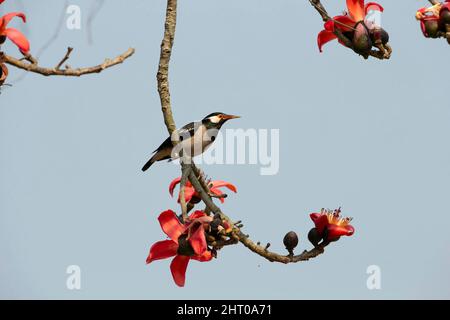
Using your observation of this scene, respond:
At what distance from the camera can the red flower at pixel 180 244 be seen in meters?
1.77

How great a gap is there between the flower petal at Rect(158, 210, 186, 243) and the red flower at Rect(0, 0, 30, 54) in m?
0.49

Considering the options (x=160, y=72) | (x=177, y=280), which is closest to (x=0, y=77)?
(x=160, y=72)

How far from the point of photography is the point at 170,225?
1.79 metres

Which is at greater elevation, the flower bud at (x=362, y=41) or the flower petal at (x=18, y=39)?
the flower bud at (x=362, y=41)

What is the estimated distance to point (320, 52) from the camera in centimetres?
213

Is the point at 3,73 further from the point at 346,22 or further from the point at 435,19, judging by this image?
the point at 435,19

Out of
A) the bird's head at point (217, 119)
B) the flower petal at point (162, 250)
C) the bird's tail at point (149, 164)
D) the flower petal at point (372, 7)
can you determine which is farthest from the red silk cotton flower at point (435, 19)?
the bird's tail at point (149, 164)

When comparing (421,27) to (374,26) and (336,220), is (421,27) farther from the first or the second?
(336,220)

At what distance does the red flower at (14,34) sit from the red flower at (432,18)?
107 cm

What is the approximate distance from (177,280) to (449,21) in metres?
0.99

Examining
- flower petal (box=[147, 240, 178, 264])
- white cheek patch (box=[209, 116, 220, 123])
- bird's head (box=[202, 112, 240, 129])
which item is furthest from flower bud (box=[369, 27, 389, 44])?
white cheek patch (box=[209, 116, 220, 123])

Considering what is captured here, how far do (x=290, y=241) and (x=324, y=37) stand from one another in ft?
1.94

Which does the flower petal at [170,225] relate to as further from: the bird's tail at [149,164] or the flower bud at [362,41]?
the bird's tail at [149,164]

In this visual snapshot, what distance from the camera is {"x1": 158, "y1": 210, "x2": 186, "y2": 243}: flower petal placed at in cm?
178
